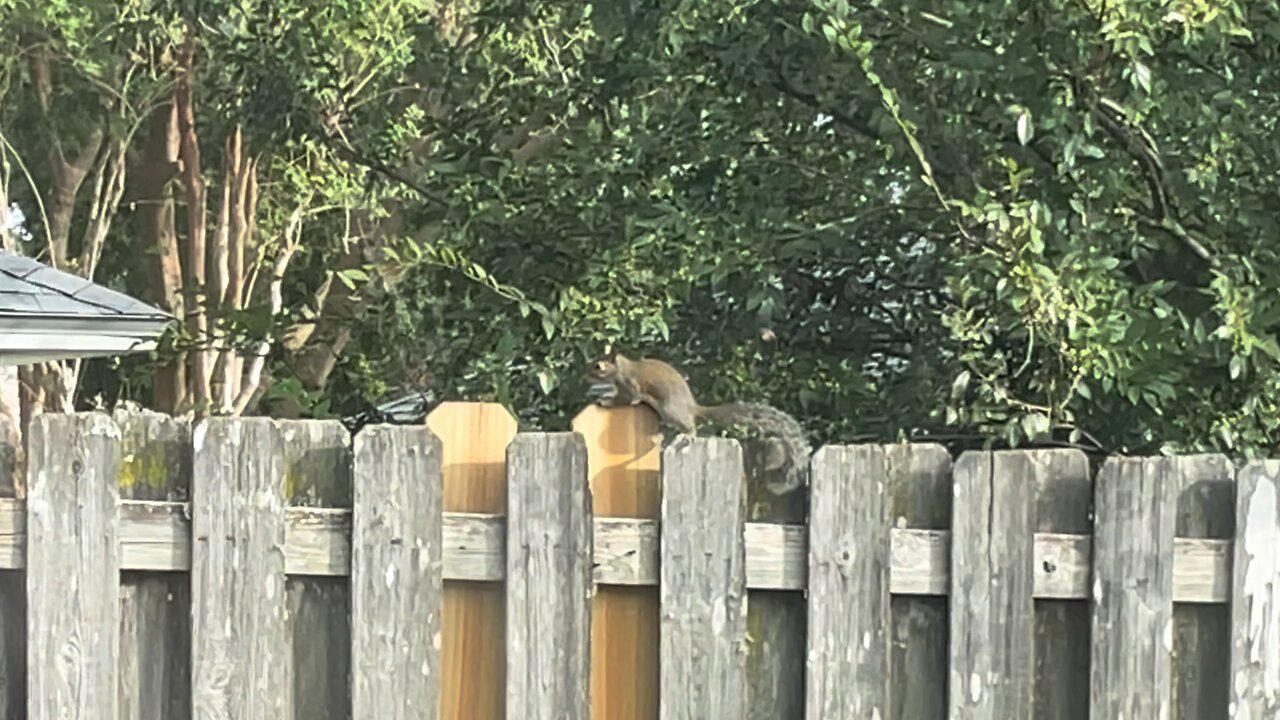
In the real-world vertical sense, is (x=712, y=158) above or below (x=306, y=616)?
above

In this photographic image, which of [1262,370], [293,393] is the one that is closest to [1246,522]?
[1262,370]

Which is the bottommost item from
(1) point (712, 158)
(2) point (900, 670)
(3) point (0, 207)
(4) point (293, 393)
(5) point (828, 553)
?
(2) point (900, 670)

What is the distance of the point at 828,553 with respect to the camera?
5.52 ft

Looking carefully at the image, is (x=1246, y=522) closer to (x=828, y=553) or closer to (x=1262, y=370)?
(x=828, y=553)

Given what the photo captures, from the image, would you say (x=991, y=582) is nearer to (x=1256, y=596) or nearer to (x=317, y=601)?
(x=1256, y=596)

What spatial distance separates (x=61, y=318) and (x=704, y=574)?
2664 mm

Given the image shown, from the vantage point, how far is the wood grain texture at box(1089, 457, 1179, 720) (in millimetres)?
1653

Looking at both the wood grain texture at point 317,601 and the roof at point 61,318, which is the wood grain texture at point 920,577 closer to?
the wood grain texture at point 317,601

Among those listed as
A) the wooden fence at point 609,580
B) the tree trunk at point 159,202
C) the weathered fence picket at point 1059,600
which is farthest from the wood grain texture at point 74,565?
the tree trunk at point 159,202

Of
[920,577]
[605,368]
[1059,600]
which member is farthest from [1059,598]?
[605,368]

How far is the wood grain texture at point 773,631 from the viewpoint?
172cm

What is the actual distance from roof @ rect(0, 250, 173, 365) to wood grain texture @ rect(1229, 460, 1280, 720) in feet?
8.86

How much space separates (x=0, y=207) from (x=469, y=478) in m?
7.95

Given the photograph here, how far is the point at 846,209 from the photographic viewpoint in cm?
284
